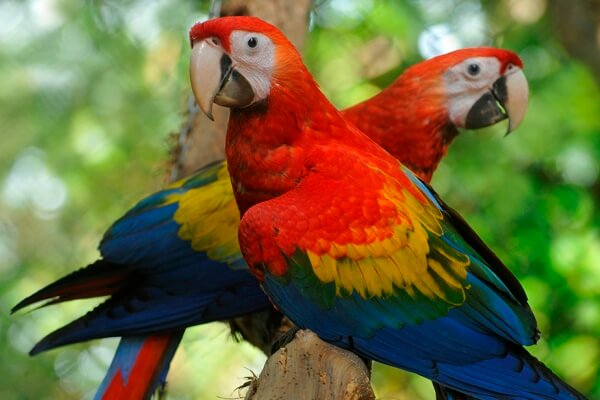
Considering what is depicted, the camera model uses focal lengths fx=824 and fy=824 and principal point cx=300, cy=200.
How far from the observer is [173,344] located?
5.47ft

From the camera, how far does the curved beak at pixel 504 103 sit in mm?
1711

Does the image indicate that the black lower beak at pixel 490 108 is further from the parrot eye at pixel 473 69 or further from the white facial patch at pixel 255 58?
the white facial patch at pixel 255 58

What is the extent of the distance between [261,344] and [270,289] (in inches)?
26.2

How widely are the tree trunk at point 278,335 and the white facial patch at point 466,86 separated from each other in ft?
1.58

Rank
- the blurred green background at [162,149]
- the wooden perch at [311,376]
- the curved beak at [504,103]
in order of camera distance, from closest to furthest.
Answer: the wooden perch at [311,376] < the curved beak at [504,103] < the blurred green background at [162,149]

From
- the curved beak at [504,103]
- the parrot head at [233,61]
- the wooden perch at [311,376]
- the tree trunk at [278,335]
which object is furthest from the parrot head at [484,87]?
the wooden perch at [311,376]

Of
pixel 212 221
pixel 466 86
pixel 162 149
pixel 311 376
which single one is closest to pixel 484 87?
pixel 466 86

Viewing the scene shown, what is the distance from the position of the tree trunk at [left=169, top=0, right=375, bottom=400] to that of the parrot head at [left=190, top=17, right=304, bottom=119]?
0.38 metres

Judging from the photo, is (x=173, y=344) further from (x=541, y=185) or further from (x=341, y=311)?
(x=541, y=185)

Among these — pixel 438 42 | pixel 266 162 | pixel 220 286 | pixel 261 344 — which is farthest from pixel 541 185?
pixel 266 162

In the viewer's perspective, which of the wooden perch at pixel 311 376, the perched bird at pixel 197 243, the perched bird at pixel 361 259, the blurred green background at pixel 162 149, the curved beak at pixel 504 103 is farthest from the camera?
the blurred green background at pixel 162 149

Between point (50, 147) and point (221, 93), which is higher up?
point (221, 93)

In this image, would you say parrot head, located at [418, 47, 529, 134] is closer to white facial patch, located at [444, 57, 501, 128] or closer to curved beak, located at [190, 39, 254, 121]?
white facial patch, located at [444, 57, 501, 128]

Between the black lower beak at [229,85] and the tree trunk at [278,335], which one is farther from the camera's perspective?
the black lower beak at [229,85]
